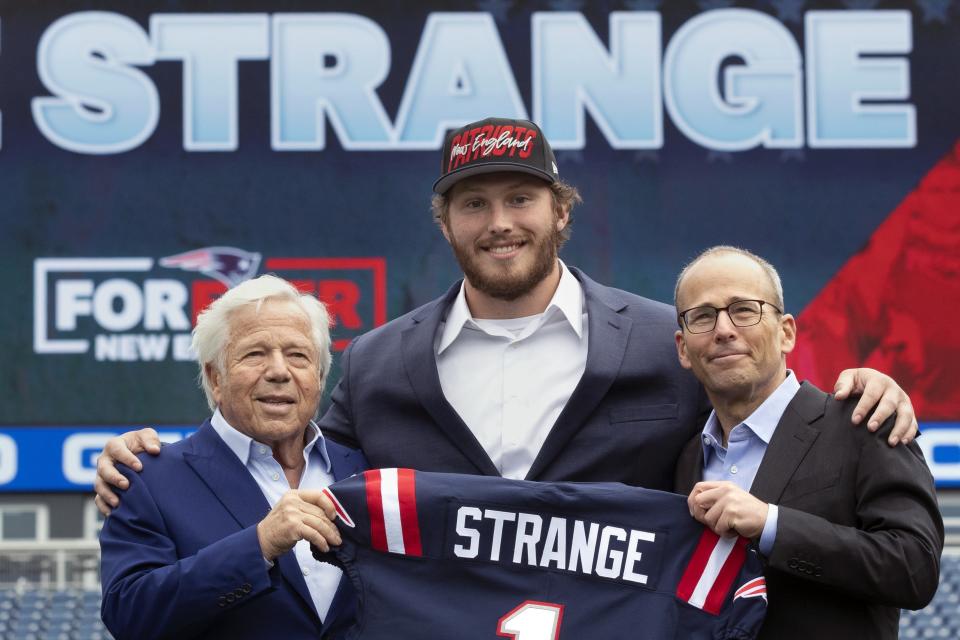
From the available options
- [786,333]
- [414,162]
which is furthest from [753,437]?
[414,162]

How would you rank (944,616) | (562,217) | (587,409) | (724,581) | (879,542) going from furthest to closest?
1. (944,616)
2. (562,217)
3. (587,409)
4. (724,581)
5. (879,542)

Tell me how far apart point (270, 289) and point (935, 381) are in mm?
5149

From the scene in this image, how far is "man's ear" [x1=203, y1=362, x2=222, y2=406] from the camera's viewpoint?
258 cm

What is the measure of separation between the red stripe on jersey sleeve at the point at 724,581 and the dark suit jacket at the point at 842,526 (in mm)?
65

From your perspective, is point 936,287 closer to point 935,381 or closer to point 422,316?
point 935,381

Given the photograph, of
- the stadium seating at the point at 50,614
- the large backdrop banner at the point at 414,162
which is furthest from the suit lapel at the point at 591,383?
the stadium seating at the point at 50,614

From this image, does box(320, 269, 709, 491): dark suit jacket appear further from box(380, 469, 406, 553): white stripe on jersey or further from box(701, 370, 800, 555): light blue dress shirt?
box(380, 469, 406, 553): white stripe on jersey

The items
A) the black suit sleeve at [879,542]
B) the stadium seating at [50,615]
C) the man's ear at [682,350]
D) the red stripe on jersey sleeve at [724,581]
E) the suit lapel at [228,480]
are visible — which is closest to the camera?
the black suit sleeve at [879,542]

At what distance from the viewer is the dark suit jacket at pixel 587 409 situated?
9.01 ft

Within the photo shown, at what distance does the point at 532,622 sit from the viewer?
7.93ft

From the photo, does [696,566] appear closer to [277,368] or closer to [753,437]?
[753,437]

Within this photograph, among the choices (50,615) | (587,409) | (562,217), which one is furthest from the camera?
(50,615)

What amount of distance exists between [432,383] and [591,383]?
1.12 feet

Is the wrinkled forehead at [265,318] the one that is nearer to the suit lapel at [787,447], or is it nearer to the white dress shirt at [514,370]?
the white dress shirt at [514,370]
